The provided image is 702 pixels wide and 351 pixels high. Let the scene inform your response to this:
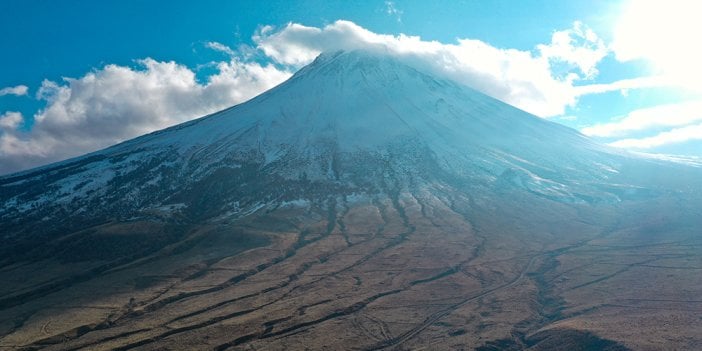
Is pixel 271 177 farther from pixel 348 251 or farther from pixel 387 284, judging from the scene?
pixel 387 284

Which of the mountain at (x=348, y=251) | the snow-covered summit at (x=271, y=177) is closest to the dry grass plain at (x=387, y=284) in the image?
the mountain at (x=348, y=251)

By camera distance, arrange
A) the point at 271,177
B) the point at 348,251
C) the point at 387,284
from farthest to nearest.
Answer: the point at 271,177
the point at 348,251
the point at 387,284

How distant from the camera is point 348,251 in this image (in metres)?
115

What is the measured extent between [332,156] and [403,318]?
116 metres

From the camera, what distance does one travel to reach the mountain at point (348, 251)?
70562 millimetres

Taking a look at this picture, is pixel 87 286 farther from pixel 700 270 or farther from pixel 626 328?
pixel 700 270

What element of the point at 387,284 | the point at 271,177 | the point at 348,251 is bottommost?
the point at 387,284

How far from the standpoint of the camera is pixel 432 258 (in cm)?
10794

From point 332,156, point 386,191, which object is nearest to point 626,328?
point 386,191

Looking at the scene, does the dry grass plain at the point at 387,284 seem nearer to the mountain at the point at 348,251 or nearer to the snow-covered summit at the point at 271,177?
the mountain at the point at 348,251

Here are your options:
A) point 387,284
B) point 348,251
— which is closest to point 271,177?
point 348,251

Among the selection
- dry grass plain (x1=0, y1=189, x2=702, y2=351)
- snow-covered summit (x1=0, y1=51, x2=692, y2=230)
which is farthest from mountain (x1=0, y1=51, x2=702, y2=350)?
snow-covered summit (x1=0, y1=51, x2=692, y2=230)

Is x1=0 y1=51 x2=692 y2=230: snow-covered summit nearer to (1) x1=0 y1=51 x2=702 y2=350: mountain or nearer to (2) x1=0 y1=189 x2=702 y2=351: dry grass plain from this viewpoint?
(1) x1=0 y1=51 x2=702 y2=350: mountain

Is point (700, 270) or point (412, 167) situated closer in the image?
point (700, 270)
